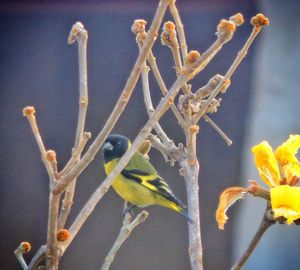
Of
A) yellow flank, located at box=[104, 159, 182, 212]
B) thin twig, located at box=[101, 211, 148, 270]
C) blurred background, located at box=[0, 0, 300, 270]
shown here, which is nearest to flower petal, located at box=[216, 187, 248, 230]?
thin twig, located at box=[101, 211, 148, 270]

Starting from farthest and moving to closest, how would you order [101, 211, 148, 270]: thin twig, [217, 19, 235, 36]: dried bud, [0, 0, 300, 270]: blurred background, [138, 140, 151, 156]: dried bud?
[0, 0, 300, 270]: blurred background, [138, 140, 151, 156]: dried bud, [101, 211, 148, 270]: thin twig, [217, 19, 235, 36]: dried bud

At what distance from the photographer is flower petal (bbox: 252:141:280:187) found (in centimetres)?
47

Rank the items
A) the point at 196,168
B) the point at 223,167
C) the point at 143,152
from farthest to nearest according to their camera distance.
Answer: the point at 223,167
the point at 143,152
the point at 196,168

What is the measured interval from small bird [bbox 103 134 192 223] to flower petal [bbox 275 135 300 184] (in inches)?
12.3

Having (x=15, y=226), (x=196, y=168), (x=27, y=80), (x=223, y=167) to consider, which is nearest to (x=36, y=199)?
(x=15, y=226)

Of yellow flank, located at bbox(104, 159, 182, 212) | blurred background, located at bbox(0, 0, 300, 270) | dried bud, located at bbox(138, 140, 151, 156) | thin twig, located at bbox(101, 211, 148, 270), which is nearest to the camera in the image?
thin twig, located at bbox(101, 211, 148, 270)

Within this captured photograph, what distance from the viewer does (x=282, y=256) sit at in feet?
5.36

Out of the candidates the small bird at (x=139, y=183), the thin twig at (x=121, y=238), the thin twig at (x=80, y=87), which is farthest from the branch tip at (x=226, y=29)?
the small bird at (x=139, y=183)

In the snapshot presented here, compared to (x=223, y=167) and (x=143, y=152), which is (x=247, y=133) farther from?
(x=143, y=152)

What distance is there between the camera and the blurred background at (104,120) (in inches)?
57.7

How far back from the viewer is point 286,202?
16.7 inches

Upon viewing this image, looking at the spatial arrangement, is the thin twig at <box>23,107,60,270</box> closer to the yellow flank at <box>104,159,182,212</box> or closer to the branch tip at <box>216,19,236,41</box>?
the branch tip at <box>216,19,236,41</box>

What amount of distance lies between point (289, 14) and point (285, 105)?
28cm

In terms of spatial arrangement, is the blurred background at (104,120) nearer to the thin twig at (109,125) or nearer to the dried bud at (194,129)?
the dried bud at (194,129)
